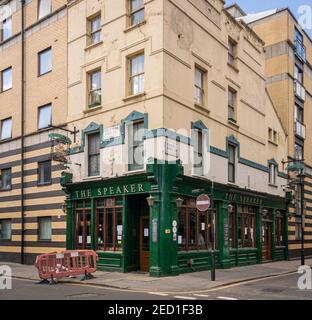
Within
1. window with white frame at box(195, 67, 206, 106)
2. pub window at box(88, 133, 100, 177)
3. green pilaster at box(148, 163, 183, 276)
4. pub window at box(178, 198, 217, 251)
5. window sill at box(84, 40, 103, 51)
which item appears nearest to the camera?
green pilaster at box(148, 163, 183, 276)

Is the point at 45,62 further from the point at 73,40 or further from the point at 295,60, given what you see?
the point at 295,60

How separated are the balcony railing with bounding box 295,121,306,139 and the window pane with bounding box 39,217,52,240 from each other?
18.3 metres

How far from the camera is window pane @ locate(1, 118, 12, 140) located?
27294 millimetres

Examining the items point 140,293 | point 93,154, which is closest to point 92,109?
point 93,154

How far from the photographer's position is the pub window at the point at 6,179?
87.9 ft

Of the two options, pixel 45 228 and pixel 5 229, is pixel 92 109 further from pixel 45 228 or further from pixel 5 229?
pixel 5 229

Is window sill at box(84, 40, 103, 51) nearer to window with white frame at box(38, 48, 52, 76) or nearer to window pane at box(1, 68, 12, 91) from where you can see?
window with white frame at box(38, 48, 52, 76)

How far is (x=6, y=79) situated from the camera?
28.2 meters

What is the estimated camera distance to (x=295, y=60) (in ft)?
110

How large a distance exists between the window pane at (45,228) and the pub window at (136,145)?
6.52 m

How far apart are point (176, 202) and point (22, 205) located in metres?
10.3

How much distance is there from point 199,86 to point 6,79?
1252cm

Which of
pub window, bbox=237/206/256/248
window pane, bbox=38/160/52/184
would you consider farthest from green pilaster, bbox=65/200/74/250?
pub window, bbox=237/206/256/248
